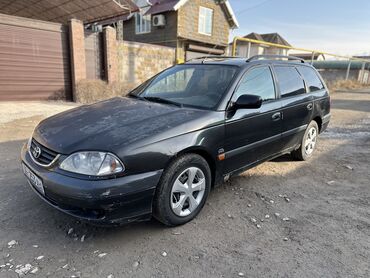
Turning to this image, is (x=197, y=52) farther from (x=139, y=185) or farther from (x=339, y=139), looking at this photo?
(x=139, y=185)

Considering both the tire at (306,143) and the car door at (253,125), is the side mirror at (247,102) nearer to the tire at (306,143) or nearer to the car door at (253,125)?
the car door at (253,125)

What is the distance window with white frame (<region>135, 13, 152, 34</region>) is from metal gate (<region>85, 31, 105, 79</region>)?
32.4ft

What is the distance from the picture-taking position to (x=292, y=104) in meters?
4.16

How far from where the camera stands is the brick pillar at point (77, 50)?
10828mm

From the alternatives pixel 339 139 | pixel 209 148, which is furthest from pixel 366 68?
pixel 209 148

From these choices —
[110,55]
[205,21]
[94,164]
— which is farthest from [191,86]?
[205,21]

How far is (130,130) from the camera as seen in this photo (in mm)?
2584

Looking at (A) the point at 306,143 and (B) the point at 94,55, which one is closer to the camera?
(A) the point at 306,143

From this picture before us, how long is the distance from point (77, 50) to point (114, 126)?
966 centimetres

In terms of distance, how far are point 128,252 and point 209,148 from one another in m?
1.25

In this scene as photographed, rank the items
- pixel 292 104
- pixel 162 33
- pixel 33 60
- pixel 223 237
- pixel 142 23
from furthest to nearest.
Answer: pixel 142 23
pixel 162 33
pixel 33 60
pixel 292 104
pixel 223 237

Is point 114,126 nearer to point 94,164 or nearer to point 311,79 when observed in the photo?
point 94,164

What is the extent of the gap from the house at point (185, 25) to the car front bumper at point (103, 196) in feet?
56.0

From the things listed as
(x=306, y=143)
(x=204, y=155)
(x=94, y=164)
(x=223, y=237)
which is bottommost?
(x=223, y=237)
